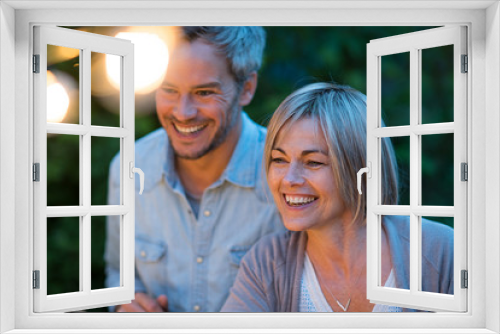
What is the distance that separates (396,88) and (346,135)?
890mm

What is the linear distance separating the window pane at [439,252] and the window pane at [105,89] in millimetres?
2438

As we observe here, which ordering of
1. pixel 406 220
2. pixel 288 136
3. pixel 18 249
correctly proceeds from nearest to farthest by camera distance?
pixel 18 249 → pixel 406 220 → pixel 288 136

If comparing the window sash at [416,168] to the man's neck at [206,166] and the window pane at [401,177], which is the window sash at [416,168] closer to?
the window pane at [401,177]

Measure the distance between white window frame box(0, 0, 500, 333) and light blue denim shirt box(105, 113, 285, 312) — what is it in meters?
1.50

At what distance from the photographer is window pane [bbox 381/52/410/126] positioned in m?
4.81

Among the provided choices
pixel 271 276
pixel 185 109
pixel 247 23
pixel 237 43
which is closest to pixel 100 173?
pixel 185 109

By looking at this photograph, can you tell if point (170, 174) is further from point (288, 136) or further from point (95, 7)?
point (95, 7)

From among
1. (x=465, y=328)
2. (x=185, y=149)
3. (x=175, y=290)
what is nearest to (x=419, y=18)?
(x=465, y=328)

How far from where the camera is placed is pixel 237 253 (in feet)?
15.8

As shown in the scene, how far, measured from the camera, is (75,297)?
3375 mm

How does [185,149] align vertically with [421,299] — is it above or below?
above

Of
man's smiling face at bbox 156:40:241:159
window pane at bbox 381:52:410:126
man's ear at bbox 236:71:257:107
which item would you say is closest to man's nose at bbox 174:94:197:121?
man's smiling face at bbox 156:40:241:159

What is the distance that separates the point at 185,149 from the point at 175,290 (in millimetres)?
1168

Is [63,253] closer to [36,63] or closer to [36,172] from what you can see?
[36,172]
